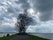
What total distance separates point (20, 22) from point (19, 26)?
2532mm

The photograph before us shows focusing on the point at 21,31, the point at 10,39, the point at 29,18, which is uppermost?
the point at 29,18

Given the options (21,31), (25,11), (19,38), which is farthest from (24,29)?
(19,38)

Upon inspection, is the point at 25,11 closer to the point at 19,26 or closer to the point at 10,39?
the point at 19,26

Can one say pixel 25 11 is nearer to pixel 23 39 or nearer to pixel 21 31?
pixel 21 31

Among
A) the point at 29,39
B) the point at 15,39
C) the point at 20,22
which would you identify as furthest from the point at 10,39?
the point at 20,22

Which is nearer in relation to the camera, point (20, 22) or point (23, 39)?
point (23, 39)

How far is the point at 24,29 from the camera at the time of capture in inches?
3531

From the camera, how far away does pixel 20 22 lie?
88.6 m

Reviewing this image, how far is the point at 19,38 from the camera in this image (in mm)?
70688

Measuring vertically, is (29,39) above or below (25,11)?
below

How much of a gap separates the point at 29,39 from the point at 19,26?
68.4 ft

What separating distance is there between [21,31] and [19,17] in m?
7.92

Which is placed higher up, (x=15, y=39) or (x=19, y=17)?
(x=19, y=17)

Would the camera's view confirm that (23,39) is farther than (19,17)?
No
